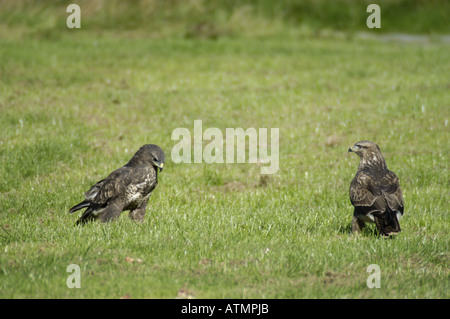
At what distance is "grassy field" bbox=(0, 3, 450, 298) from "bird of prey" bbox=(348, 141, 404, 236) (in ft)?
0.87

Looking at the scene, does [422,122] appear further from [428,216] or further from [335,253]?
[335,253]

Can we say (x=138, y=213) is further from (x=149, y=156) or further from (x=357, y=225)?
(x=357, y=225)

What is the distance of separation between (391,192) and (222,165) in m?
4.66

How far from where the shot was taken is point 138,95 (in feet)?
51.7

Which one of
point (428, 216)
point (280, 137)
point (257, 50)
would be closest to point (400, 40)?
point (257, 50)

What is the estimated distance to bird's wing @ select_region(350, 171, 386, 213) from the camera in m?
7.47

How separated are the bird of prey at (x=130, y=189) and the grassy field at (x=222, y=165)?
0.27m

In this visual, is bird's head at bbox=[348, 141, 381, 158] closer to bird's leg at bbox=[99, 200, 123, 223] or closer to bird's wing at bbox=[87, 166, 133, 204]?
bird's wing at bbox=[87, 166, 133, 204]

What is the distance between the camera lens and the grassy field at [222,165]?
6438 mm

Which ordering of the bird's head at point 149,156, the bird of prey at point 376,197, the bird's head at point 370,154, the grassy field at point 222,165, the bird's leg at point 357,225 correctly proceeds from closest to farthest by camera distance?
the grassy field at point 222,165
the bird of prey at point 376,197
the bird's leg at point 357,225
the bird's head at point 149,156
the bird's head at point 370,154

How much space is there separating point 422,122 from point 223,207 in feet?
21.8

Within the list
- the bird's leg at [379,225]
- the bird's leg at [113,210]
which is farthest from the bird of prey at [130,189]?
the bird's leg at [379,225]

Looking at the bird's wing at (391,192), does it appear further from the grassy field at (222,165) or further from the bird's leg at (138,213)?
the bird's leg at (138,213)

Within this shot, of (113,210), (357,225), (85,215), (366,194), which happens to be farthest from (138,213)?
(366,194)
